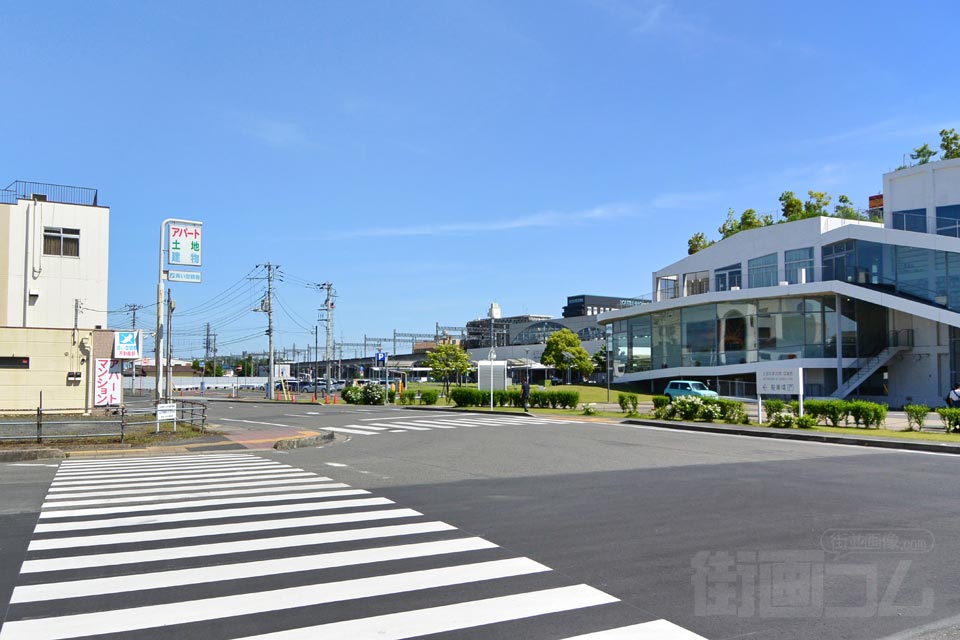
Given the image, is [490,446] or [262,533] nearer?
[262,533]

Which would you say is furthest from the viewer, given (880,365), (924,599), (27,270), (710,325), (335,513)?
(710,325)

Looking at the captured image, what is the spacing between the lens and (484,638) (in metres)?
5.13

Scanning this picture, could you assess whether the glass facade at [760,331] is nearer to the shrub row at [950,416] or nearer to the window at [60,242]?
the shrub row at [950,416]

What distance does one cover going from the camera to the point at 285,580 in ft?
21.6

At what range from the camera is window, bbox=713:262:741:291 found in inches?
2176

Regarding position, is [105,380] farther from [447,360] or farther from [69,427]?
[447,360]

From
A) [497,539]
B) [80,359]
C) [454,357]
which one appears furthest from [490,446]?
[454,357]

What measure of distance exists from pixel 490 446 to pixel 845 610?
45.4 feet

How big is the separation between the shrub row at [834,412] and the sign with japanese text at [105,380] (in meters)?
27.6

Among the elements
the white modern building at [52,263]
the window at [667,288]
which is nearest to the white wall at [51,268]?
the white modern building at [52,263]

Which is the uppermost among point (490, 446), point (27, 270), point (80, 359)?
point (27, 270)

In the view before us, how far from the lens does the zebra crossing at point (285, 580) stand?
5371mm

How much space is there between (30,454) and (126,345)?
50.2 ft

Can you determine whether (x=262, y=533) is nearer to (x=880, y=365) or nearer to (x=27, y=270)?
(x=27, y=270)
